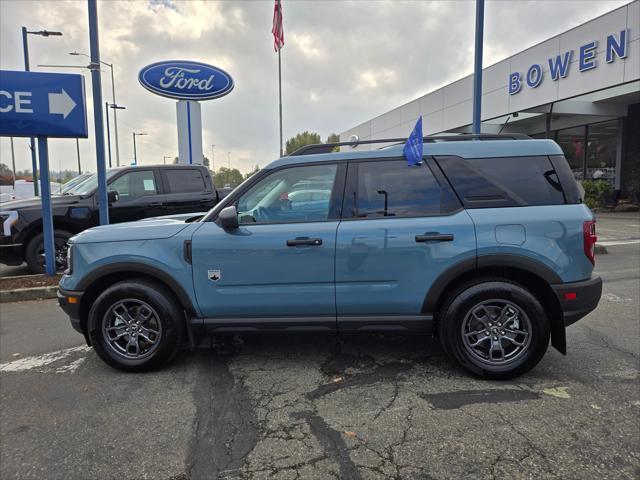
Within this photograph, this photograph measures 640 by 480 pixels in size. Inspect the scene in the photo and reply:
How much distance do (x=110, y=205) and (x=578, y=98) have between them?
17.9 m

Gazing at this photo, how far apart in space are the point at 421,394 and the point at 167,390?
1964 millimetres

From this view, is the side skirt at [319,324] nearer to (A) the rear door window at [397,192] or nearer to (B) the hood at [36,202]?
(A) the rear door window at [397,192]

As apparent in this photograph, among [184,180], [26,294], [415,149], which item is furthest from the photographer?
[184,180]

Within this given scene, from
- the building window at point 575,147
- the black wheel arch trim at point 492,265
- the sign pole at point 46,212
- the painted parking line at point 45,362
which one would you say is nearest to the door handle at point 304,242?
the black wheel arch trim at point 492,265

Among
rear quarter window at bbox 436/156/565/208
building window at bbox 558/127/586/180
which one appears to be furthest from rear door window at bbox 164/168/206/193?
building window at bbox 558/127/586/180

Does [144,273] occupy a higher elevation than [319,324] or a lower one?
higher

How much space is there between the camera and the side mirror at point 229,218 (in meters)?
3.36

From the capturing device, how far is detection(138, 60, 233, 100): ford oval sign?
13664 millimetres

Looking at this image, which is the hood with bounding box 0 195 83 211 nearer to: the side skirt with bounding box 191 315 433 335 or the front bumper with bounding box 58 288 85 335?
the front bumper with bounding box 58 288 85 335

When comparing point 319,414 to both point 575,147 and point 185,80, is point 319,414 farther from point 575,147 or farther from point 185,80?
point 575,147

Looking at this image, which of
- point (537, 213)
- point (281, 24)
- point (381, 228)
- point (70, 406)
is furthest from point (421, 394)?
point (281, 24)

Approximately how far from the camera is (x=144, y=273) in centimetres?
361

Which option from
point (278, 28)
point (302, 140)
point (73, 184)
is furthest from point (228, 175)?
point (73, 184)

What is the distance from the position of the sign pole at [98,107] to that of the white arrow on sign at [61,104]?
45cm
